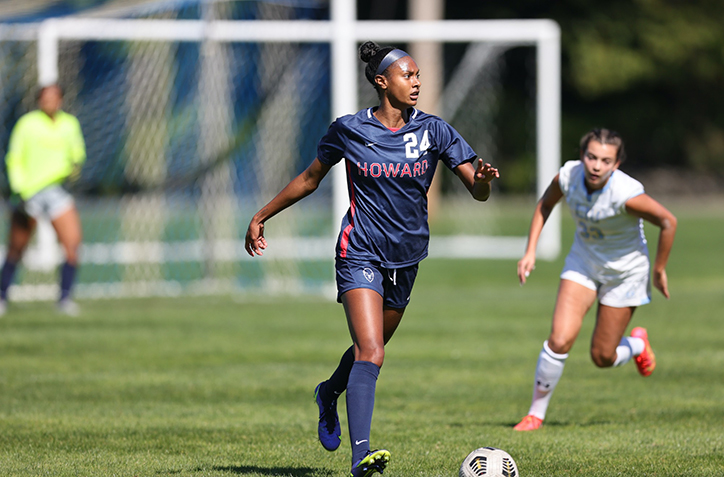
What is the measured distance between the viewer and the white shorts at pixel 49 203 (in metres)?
12.5

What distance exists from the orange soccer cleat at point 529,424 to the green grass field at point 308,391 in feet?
0.32

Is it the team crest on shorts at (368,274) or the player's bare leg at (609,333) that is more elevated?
the team crest on shorts at (368,274)

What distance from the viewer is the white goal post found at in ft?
46.5

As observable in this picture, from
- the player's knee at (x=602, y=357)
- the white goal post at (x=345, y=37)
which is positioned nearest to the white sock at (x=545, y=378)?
the player's knee at (x=602, y=357)

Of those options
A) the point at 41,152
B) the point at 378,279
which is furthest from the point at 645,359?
the point at 41,152

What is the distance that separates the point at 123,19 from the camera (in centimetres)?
1606

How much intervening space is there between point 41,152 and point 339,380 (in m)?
7.98

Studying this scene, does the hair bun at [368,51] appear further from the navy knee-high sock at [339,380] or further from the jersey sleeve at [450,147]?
the navy knee-high sock at [339,380]

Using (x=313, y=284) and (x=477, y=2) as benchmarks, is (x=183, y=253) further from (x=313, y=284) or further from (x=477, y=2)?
(x=477, y=2)

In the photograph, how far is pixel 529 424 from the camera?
22.7ft

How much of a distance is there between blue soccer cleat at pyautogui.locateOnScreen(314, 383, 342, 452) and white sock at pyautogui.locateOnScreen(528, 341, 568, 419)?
5.50 ft

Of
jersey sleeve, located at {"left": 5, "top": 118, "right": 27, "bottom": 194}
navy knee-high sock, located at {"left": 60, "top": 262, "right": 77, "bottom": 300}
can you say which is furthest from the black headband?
jersey sleeve, located at {"left": 5, "top": 118, "right": 27, "bottom": 194}

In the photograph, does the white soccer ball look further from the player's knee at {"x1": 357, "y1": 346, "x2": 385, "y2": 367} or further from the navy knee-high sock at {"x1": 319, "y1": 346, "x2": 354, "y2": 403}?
the navy knee-high sock at {"x1": 319, "y1": 346, "x2": 354, "y2": 403}

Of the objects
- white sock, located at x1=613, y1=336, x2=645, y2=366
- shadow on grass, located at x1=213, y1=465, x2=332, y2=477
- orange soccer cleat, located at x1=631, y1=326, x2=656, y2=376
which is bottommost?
shadow on grass, located at x1=213, y1=465, x2=332, y2=477
